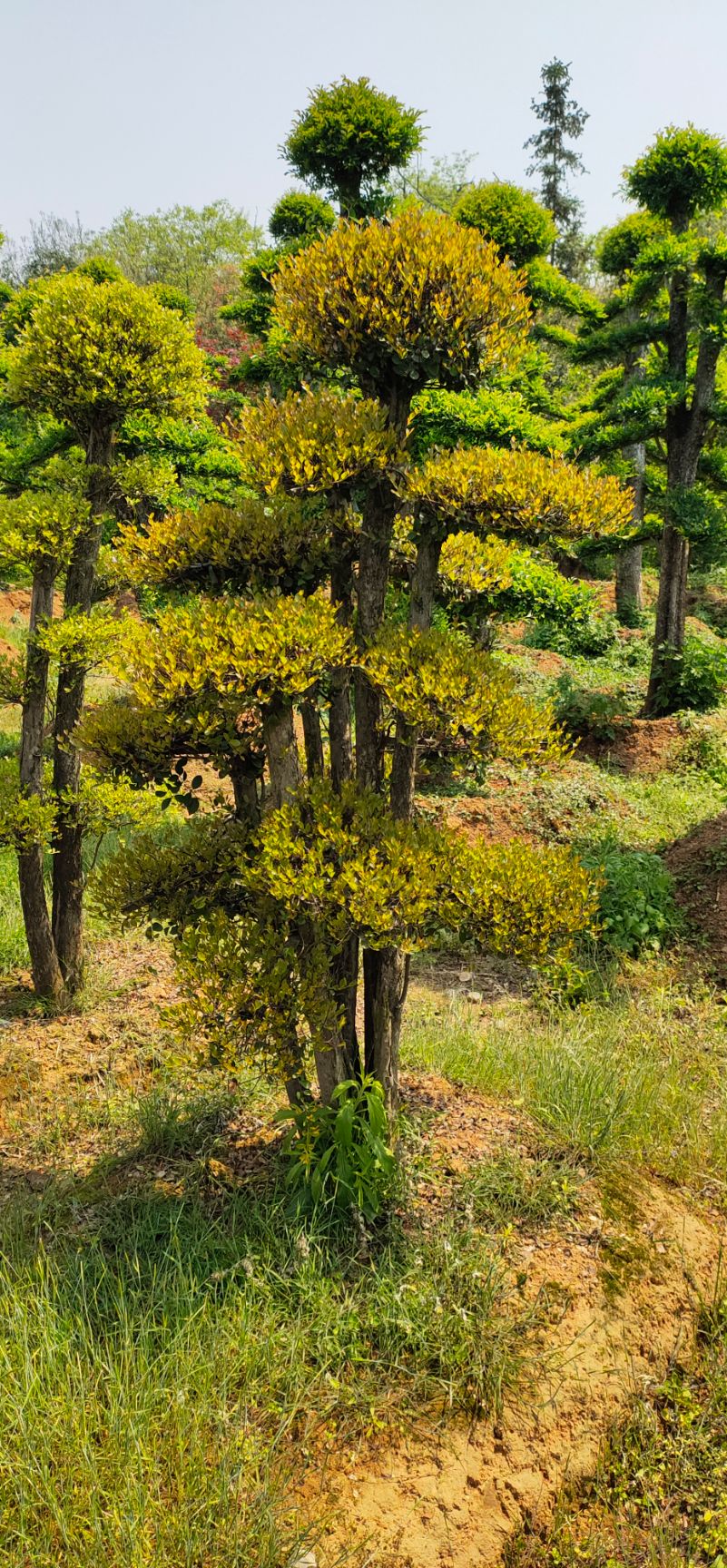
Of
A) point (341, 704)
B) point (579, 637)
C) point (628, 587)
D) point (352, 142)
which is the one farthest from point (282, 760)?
point (628, 587)

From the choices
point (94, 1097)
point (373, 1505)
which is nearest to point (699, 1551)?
point (373, 1505)

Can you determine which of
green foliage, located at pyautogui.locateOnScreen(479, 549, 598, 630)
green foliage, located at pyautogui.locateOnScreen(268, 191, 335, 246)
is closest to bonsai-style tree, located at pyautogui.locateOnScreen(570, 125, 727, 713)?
green foliage, located at pyautogui.locateOnScreen(479, 549, 598, 630)

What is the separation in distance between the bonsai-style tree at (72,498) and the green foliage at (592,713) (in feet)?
23.3

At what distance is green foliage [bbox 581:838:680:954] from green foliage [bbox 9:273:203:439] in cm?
498

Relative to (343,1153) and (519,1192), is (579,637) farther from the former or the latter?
(343,1153)

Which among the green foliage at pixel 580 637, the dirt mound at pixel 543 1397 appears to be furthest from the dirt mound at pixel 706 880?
the green foliage at pixel 580 637

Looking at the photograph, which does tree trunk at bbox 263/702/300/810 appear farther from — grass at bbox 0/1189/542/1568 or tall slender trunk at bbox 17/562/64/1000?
tall slender trunk at bbox 17/562/64/1000

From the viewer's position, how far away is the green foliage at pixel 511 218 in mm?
10508

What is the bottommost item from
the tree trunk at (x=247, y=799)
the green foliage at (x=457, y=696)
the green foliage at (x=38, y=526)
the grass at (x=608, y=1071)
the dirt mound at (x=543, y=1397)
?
the dirt mound at (x=543, y=1397)

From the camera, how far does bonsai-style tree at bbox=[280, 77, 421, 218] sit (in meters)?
8.22

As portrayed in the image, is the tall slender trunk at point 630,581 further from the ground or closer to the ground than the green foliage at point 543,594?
further from the ground

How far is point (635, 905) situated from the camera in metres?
7.06

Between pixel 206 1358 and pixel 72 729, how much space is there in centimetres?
382

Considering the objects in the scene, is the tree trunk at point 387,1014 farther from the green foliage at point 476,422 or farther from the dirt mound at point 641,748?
the dirt mound at point 641,748
